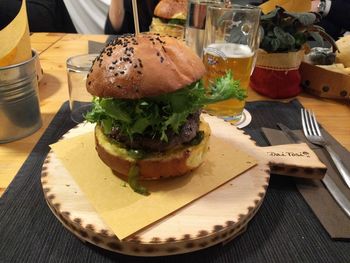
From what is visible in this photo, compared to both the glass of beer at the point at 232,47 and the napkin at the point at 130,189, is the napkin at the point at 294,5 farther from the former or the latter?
the napkin at the point at 130,189

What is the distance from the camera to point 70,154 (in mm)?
1081

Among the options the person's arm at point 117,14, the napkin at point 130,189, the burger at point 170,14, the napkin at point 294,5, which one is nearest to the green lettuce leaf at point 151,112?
the napkin at point 130,189

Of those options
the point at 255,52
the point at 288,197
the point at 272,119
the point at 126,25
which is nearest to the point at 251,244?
the point at 288,197

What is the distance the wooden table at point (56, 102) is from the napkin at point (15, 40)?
323 mm

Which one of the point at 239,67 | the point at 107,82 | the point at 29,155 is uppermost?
the point at 107,82

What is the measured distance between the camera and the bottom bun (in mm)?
938

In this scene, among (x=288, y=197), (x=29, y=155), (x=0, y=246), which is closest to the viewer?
(x=0, y=246)

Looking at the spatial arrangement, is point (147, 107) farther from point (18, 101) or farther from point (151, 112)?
point (18, 101)

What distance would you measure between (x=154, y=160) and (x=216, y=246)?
0.97 ft

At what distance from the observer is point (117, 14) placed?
296 centimetres

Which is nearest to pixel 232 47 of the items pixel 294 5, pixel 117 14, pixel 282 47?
pixel 282 47

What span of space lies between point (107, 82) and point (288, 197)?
677mm

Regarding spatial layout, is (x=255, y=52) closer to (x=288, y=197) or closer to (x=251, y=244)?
(x=288, y=197)

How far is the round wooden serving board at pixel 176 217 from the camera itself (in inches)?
30.4
